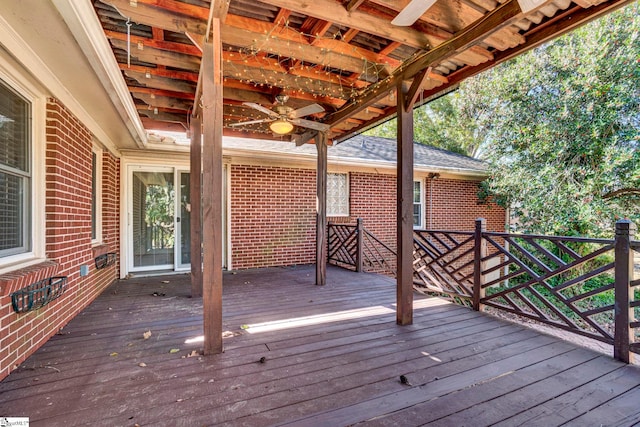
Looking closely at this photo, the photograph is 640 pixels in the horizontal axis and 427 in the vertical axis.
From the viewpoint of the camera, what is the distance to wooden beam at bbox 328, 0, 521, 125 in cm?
221

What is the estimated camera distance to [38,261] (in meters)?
2.59

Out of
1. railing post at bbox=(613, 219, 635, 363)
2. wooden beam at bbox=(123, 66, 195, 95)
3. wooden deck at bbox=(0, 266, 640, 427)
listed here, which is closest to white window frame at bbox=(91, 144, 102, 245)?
wooden deck at bbox=(0, 266, 640, 427)

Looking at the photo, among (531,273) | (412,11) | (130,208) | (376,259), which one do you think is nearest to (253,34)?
(412,11)

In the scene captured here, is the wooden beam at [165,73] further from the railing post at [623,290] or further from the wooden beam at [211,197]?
the railing post at [623,290]

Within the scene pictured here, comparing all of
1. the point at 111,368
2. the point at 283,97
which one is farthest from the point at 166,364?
the point at 283,97

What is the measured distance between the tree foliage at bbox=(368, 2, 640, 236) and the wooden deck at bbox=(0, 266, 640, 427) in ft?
17.1

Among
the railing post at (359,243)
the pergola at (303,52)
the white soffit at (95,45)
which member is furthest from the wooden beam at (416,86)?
the railing post at (359,243)

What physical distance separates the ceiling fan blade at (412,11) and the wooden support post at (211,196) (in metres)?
1.48

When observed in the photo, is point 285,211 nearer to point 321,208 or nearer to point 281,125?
point 321,208

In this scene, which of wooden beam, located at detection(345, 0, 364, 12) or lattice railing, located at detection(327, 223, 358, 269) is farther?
lattice railing, located at detection(327, 223, 358, 269)

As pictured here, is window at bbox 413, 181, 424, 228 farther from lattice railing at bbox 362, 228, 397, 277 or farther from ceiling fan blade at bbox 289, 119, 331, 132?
ceiling fan blade at bbox 289, 119, 331, 132

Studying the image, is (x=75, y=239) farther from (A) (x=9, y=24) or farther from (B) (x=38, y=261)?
(A) (x=9, y=24)

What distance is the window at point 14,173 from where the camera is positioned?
2.23 metres

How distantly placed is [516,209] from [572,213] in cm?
137
